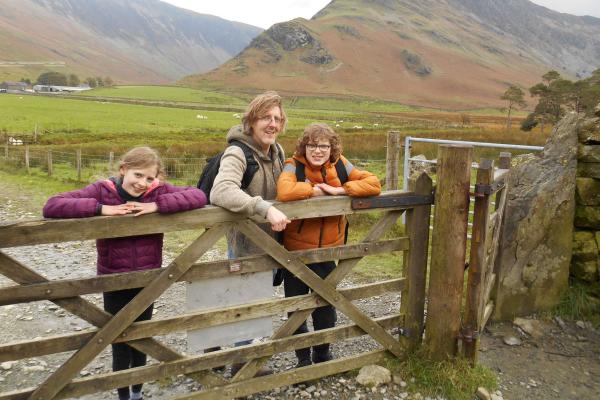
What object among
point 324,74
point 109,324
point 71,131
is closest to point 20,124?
point 71,131

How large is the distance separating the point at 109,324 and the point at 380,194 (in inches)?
90.2

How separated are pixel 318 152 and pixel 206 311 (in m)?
1.51

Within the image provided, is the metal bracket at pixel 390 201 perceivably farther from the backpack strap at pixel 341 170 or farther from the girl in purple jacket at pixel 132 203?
the girl in purple jacket at pixel 132 203

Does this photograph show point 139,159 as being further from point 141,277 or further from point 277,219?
point 277,219

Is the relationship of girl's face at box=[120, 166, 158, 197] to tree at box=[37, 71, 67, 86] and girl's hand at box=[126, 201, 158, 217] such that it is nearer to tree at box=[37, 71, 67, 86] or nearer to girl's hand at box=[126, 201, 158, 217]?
girl's hand at box=[126, 201, 158, 217]

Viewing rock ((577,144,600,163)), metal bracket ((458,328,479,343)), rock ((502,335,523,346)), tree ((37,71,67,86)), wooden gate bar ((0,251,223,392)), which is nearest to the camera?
wooden gate bar ((0,251,223,392))

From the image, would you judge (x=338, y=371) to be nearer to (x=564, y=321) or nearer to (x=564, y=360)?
(x=564, y=360)

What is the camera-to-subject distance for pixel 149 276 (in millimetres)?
3250

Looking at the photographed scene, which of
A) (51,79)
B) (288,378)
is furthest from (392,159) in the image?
(51,79)

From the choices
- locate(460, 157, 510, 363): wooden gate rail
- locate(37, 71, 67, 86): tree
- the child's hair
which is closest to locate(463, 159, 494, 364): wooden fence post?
locate(460, 157, 510, 363): wooden gate rail

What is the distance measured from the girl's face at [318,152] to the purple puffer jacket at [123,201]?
97 centimetres

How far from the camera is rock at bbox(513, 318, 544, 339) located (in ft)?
17.5

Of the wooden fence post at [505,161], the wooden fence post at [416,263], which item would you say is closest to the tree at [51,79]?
the wooden fence post at [505,161]

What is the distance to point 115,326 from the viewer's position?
319 centimetres
